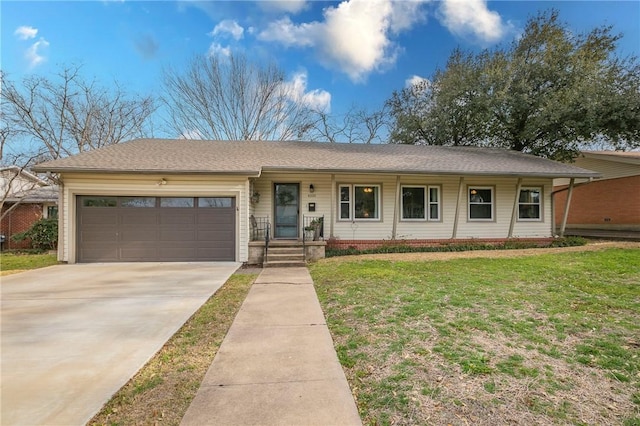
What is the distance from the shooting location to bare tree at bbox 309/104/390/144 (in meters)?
22.5

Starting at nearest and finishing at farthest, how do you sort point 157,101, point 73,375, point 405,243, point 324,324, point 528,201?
point 73,375 → point 324,324 → point 405,243 → point 528,201 → point 157,101

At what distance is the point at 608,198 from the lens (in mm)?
15656

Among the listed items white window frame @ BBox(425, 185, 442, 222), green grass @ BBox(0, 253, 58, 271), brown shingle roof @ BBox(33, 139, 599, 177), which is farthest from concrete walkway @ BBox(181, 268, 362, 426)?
white window frame @ BBox(425, 185, 442, 222)

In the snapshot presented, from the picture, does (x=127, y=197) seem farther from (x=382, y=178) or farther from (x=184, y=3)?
(x=382, y=178)

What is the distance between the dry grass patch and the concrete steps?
4.42m

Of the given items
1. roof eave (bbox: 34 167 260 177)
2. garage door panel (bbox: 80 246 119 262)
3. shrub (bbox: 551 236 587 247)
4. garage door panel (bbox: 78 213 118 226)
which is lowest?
garage door panel (bbox: 80 246 119 262)

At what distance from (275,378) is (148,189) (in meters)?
8.63

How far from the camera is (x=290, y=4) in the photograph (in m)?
13.2

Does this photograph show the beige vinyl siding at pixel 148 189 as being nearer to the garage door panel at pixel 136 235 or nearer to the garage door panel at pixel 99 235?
the garage door panel at pixel 99 235

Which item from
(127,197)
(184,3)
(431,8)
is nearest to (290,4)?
(184,3)

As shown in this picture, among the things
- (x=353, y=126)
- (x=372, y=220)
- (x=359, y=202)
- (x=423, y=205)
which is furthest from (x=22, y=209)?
(x=353, y=126)

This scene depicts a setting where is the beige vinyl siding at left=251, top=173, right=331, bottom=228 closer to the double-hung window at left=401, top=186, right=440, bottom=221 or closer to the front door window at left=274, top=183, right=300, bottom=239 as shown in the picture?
the front door window at left=274, top=183, right=300, bottom=239

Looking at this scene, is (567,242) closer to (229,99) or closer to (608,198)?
(608,198)

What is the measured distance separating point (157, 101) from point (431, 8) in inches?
646
